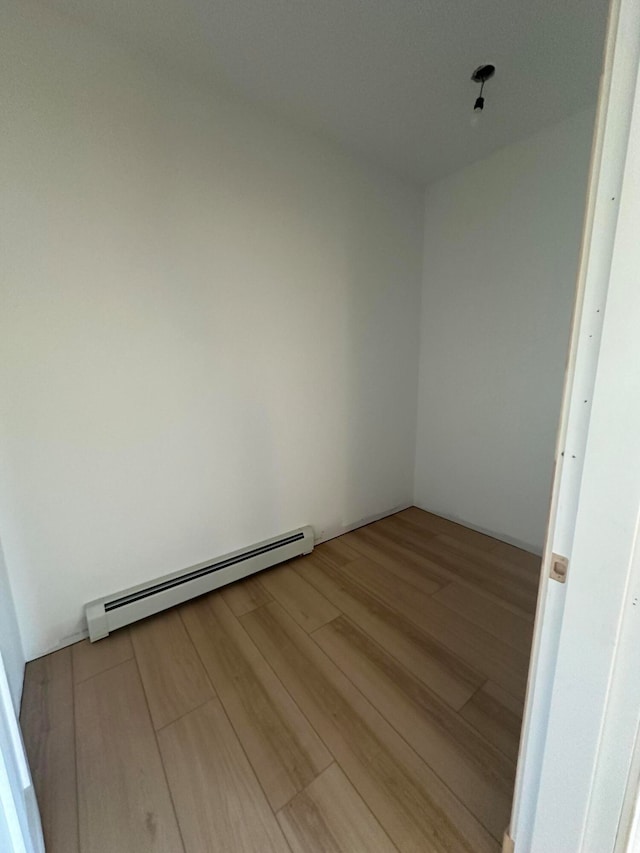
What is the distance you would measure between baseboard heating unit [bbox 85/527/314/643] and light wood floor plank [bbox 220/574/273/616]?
0.05 meters

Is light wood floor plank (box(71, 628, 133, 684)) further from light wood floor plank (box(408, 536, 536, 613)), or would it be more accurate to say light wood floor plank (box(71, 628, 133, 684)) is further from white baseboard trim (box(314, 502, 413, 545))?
light wood floor plank (box(408, 536, 536, 613))

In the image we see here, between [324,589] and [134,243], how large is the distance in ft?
6.61

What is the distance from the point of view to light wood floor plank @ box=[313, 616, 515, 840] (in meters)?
1.00

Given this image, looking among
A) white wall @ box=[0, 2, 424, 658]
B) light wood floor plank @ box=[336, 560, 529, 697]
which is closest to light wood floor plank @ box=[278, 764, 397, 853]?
light wood floor plank @ box=[336, 560, 529, 697]

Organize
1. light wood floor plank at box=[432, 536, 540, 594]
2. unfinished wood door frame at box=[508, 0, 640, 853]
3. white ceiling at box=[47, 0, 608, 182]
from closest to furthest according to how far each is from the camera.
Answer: unfinished wood door frame at box=[508, 0, 640, 853] < white ceiling at box=[47, 0, 608, 182] < light wood floor plank at box=[432, 536, 540, 594]

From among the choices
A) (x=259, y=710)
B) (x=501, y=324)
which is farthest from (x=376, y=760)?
(x=501, y=324)

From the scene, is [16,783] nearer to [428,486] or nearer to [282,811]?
[282,811]

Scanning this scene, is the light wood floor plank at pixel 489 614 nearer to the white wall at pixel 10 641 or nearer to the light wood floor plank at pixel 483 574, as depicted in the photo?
the light wood floor plank at pixel 483 574

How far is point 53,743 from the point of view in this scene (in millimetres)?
1164

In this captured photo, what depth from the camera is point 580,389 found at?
566 mm

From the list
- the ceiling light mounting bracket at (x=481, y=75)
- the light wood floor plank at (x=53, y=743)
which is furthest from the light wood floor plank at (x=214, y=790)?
the ceiling light mounting bracket at (x=481, y=75)

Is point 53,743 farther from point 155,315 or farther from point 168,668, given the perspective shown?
point 155,315

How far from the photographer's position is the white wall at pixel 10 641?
3.89 ft

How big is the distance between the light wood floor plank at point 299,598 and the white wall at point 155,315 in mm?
258
